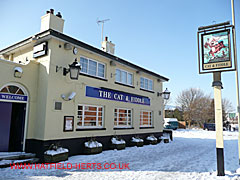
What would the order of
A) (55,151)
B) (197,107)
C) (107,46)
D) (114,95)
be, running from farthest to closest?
(197,107), (107,46), (114,95), (55,151)

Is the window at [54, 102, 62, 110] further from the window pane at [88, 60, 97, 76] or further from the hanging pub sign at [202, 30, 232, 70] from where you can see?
the hanging pub sign at [202, 30, 232, 70]

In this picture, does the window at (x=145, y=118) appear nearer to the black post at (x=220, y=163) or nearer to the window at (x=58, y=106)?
the window at (x=58, y=106)

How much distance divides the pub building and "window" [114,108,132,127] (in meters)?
0.06

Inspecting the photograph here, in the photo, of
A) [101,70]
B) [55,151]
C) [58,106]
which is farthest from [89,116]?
[55,151]

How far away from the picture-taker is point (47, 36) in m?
8.53

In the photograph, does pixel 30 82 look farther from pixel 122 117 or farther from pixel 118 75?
pixel 122 117

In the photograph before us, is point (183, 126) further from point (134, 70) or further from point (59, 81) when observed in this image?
point (59, 81)

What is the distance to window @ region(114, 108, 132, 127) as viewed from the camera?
12.2 metres

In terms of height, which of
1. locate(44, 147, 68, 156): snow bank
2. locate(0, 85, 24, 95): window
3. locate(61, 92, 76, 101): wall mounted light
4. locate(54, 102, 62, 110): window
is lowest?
locate(44, 147, 68, 156): snow bank

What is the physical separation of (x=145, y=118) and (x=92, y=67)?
6298mm

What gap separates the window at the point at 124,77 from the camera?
12638mm

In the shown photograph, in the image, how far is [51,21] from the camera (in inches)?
378

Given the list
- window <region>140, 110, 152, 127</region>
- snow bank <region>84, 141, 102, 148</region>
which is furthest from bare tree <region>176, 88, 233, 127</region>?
snow bank <region>84, 141, 102, 148</region>

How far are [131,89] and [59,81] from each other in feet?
18.6
